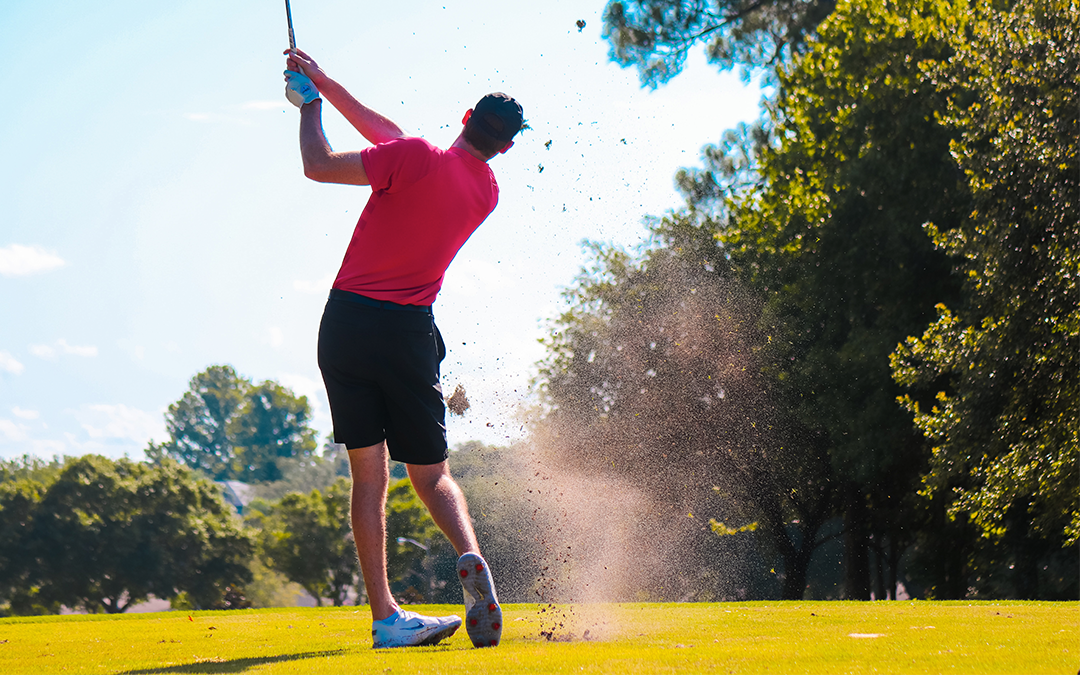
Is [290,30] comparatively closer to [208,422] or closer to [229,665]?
[229,665]

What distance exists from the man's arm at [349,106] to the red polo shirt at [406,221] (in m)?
0.28

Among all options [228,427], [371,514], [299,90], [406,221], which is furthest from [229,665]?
[228,427]

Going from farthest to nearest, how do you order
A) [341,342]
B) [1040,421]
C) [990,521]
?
1. [990,521]
2. [1040,421]
3. [341,342]

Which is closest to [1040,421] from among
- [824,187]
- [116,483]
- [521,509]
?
[824,187]

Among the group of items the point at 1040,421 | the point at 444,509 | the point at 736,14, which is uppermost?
the point at 736,14

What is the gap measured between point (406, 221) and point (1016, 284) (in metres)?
13.0

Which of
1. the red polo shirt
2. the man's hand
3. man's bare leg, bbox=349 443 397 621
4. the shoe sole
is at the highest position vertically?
the man's hand

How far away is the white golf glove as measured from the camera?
3961mm

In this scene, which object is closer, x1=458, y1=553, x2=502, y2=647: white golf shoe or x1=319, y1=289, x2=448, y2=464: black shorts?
x1=458, y1=553, x2=502, y2=647: white golf shoe

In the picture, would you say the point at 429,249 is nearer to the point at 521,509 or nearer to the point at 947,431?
the point at 947,431

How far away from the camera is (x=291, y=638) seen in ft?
15.6

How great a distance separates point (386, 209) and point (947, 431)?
14669 mm

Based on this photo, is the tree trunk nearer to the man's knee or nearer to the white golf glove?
the man's knee

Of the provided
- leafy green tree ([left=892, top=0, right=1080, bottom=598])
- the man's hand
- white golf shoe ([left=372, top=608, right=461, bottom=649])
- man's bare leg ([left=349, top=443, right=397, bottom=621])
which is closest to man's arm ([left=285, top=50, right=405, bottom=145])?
the man's hand
